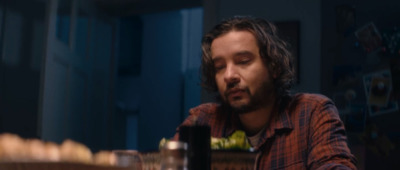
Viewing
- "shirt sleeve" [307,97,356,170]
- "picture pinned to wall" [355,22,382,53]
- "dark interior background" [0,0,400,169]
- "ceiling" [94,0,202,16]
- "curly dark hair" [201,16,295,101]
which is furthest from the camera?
"ceiling" [94,0,202,16]

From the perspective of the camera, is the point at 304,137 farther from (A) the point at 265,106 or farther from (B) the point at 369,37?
(B) the point at 369,37

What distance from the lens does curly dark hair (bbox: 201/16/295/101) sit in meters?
1.42

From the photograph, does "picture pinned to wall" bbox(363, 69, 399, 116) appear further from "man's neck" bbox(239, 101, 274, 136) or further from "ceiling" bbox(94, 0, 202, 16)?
"man's neck" bbox(239, 101, 274, 136)

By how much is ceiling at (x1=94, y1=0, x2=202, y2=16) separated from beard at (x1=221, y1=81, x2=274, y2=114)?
2447 millimetres

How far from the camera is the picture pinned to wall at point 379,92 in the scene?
2857 millimetres

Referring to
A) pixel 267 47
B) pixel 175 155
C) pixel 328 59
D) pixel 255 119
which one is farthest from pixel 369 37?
pixel 175 155

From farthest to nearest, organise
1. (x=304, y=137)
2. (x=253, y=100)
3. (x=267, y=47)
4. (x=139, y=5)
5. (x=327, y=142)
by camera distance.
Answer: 1. (x=139, y=5)
2. (x=267, y=47)
3. (x=253, y=100)
4. (x=304, y=137)
5. (x=327, y=142)

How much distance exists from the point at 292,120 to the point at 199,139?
74 centimetres

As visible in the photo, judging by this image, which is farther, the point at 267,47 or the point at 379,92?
the point at 379,92

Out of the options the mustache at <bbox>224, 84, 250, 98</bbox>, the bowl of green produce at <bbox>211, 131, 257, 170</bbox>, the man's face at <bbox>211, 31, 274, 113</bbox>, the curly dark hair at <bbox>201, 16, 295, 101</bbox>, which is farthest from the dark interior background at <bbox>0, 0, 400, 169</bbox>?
the bowl of green produce at <bbox>211, 131, 257, 170</bbox>

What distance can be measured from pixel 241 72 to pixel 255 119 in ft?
0.45

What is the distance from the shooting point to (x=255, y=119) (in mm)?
1333

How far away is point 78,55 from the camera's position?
3318 mm

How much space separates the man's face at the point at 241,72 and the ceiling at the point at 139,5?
242cm
